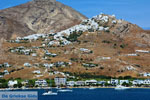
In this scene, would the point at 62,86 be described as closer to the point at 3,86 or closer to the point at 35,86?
the point at 35,86

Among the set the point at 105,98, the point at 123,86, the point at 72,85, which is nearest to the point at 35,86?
the point at 72,85

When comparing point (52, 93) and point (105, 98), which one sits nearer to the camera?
point (105, 98)

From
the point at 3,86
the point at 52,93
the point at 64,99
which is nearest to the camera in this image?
the point at 64,99

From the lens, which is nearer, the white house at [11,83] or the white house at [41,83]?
the white house at [11,83]

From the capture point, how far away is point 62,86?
7869 inches

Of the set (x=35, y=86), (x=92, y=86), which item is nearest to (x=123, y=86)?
(x=92, y=86)

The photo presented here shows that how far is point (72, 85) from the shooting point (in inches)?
7840

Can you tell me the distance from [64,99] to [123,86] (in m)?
59.1

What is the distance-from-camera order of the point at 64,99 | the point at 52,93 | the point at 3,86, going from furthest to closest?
the point at 3,86
the point at 52,93
the point at 64,99

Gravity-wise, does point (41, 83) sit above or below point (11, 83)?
below

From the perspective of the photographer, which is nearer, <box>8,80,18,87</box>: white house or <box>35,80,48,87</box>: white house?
<box>8,80,18,87</box>: white house

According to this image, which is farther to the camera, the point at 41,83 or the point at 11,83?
the point at 41,83

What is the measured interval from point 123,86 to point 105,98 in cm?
5239

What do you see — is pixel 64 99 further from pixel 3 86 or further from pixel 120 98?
pixel 3 86
